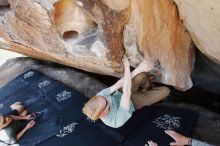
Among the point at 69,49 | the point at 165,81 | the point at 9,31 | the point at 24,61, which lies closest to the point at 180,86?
the point at 165,81

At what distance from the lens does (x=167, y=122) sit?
3.86 meters

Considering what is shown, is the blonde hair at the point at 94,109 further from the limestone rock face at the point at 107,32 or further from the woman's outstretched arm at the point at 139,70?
the limestone rock face at the point at 107,32

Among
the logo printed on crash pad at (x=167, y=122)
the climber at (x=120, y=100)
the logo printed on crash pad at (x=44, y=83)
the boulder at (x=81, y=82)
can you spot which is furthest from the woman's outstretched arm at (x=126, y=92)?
the logo printed on crash pad at (x=44, y=83)

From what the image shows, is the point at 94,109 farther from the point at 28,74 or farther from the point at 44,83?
the point at 28,74

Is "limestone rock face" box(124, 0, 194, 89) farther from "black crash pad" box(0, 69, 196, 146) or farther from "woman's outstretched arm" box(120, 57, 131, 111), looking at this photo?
"black crash pad" box(0, 69, 196, 146)

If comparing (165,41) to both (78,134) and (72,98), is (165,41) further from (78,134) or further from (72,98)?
(72,98)

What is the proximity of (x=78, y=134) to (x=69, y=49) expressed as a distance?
1214 mm

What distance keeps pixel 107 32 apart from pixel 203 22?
2.51ft

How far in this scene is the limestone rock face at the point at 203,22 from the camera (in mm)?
2637

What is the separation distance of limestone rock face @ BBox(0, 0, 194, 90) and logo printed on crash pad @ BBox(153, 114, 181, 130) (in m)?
0.49

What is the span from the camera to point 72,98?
15.7 feet

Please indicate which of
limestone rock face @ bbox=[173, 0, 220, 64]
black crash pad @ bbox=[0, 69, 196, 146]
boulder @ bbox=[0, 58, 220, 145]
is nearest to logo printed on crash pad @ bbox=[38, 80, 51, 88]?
black crash pad @ bbox=[0, 69, 196, 146]

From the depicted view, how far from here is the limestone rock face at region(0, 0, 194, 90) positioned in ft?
9.24

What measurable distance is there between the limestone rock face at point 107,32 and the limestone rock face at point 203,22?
0.36 ft
